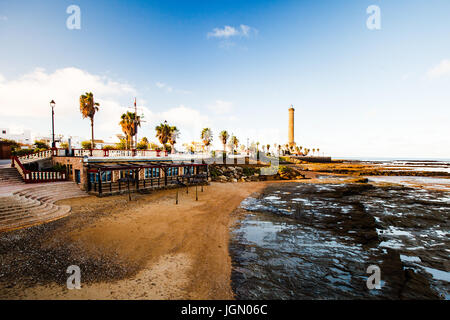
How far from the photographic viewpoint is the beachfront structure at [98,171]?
57.1 ft

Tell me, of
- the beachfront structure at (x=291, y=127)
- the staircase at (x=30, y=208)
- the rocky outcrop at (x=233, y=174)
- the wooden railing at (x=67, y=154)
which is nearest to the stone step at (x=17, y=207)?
the staircase at (x=30, y=208)

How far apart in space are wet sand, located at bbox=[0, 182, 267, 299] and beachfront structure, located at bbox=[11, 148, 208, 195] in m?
5.03

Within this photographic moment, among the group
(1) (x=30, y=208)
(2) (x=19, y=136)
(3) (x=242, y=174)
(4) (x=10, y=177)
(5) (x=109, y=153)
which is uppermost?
(2) (x=19, y=136)

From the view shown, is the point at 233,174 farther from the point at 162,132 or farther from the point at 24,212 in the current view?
the point at 162,132

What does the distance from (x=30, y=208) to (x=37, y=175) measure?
9.20 m

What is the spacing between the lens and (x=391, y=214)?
1479cm

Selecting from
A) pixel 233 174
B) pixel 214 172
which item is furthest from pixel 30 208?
pixel 233 174

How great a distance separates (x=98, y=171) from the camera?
1638cm

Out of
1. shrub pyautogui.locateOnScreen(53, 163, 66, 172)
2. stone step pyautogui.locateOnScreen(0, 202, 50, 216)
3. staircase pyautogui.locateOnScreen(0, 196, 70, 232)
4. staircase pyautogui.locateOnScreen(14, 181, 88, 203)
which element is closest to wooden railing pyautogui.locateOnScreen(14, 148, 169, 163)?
shrub pyautogui.locateOnScreen(53, 163, 66, 172)

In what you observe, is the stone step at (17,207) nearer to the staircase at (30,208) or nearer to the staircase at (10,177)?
the staircase at (30,208)

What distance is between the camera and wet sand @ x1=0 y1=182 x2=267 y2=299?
5617 millimetres

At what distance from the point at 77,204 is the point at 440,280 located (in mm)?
20548

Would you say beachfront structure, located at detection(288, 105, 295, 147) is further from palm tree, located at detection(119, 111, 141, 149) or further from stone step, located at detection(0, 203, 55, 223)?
stone step, located at detection(0, 203, 55, 223)

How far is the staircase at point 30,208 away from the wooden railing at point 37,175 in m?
3.80
